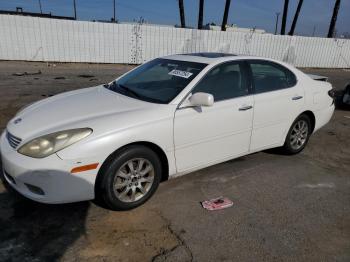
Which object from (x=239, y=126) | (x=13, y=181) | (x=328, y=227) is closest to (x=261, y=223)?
(x=328, y=227)

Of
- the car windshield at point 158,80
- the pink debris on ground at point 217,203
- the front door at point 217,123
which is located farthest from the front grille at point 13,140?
the pink debris on ground at point 217,203

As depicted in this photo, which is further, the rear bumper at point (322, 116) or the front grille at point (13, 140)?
the rear bumper at point (322, 116)

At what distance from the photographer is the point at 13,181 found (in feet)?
10.8

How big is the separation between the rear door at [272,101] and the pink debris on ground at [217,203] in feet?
3.28

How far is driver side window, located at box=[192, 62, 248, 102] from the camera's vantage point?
4.04 meters

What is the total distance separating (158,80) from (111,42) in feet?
47.8

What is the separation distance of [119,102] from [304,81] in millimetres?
2907

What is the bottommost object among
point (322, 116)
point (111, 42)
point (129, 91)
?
point (111, 42)

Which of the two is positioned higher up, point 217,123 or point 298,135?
point 217,123

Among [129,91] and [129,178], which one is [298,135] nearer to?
[129,91]

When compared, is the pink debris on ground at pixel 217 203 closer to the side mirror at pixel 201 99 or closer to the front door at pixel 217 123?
the front door at pixel 217 123

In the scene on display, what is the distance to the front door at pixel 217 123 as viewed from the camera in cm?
379

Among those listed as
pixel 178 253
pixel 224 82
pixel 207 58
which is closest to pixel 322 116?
pixel 224 82

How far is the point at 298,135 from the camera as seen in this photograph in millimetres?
5262
